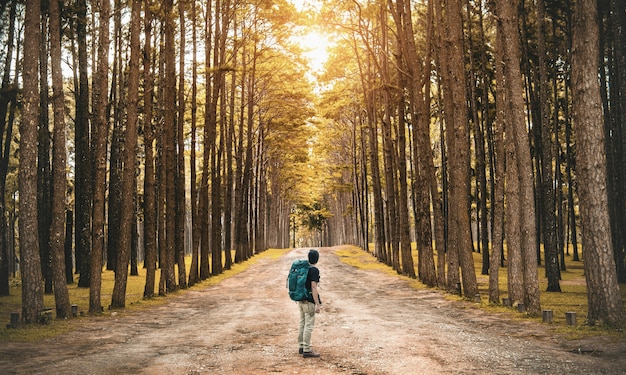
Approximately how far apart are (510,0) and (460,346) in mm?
9455

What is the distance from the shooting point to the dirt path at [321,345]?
27.2ft

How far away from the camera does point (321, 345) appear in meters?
10.2

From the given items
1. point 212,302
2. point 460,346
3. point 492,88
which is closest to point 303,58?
point 492,88

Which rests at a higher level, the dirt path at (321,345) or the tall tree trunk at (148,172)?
the tall tree trunk at (148,172)

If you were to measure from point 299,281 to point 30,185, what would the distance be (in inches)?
Answer: 315

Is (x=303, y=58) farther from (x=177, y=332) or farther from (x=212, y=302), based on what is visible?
(x=177, y=332)

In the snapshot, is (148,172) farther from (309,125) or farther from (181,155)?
(309,125)

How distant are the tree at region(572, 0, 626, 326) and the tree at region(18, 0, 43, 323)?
12681 millimetres

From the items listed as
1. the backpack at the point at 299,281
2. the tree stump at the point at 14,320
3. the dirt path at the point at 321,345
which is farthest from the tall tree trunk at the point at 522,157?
the tree stump at the point at 14,320

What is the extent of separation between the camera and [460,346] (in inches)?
383

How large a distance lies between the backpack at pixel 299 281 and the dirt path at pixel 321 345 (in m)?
1.05

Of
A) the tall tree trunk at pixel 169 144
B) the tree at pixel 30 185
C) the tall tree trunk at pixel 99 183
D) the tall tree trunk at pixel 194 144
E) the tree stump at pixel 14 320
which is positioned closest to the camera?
the tree stump at pixel 14 320

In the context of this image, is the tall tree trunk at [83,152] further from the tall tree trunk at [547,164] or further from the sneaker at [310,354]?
the tall tree trunk at [547,164]

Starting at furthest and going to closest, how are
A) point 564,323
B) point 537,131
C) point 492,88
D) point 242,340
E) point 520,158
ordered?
1. point 492,88
2. point 537,131
3. point 520,158
4. point 564,323
5. point 242,340
